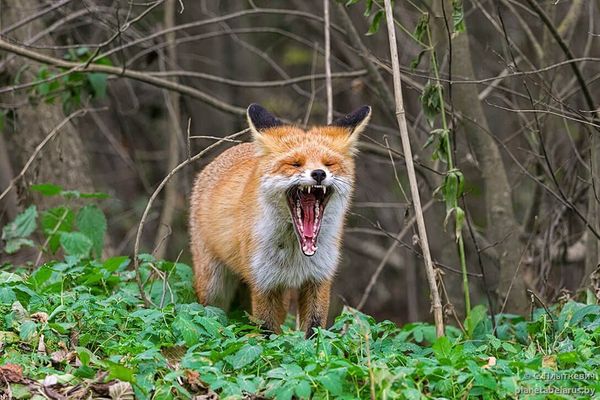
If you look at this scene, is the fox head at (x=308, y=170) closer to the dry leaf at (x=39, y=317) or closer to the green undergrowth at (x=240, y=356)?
the green undergrowth at (x=240, y=356)

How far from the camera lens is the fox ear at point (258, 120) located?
25.0 ft

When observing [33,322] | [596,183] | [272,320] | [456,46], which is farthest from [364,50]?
[33,322]

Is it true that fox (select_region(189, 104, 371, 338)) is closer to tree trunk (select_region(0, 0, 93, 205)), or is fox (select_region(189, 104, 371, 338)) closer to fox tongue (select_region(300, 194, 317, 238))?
fox tongue (select_region(300, 194, 317, 238))

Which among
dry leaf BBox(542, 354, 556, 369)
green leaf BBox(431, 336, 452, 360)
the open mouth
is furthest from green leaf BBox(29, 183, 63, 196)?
dry leaf BBox(542, 354, 556, 369)

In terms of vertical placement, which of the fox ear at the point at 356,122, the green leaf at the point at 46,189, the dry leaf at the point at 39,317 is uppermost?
the fox ear at the point at 356,122

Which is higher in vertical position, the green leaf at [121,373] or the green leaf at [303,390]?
the green leaf at [121,373]

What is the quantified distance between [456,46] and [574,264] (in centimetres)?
352

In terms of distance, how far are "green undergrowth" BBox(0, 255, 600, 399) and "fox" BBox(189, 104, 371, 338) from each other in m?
0.50

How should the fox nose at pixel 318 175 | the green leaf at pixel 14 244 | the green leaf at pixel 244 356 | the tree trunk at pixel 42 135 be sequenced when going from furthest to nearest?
the tree trunk at pixel 42 135
the green leaf at pixel 14 244
the fox nose at pixel 318 175
the green leaf at pixel 244 356

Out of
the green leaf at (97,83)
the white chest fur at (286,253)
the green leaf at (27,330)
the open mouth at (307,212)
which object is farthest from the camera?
the green leaf at (97,83)

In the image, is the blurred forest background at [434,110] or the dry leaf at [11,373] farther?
the blurred forest background at [434,110]

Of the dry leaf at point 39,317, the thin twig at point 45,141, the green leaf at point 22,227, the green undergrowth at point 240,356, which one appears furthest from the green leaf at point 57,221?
the dry leaf at point 39,317

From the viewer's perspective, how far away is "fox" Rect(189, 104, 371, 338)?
23.6 feet

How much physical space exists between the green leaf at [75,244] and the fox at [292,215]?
166 cm
